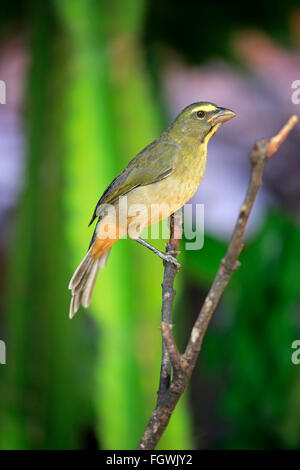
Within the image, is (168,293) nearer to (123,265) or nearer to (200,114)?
(200,114)

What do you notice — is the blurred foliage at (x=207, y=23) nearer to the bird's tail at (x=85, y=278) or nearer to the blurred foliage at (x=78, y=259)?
the blurred foliage at (x=78, y=259)

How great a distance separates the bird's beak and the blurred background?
1.40 feet

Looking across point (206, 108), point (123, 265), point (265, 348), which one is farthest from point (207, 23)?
point (206, 108)

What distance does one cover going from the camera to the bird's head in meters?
0.34

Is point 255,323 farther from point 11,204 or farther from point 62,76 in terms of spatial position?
point 11,204

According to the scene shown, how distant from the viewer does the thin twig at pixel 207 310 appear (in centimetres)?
28

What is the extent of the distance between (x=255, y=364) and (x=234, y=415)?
0.14 metres

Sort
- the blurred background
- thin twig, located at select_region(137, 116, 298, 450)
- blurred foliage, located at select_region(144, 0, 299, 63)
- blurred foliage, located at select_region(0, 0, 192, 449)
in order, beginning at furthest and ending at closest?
blurred foliage, located at select_region(144, 0, 299, 63), the blurred background, blurred foliage, located at select_region(0, 0, 192, 449), thin twig, located at select_region(137, 116, 298, 450)

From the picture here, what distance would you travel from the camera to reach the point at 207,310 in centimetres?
33

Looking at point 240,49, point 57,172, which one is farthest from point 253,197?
point 240,49

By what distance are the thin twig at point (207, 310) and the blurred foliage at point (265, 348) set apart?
1.14 meters

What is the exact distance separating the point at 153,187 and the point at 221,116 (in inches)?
2.2

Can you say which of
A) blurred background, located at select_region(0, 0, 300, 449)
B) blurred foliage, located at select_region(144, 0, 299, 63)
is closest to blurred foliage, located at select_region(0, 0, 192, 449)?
blurred background, located at select_region(0, 0, 300, 449)

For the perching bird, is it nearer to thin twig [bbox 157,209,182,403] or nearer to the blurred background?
thin twig [bbox 157,209,182,403]
